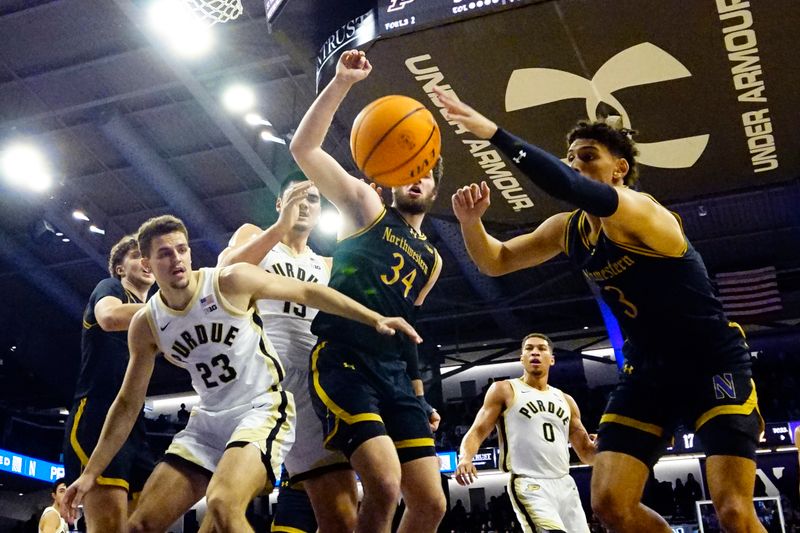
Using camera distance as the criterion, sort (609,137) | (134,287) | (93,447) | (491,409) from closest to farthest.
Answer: (609,137)
(93,447)
(134,287)
(491,409)

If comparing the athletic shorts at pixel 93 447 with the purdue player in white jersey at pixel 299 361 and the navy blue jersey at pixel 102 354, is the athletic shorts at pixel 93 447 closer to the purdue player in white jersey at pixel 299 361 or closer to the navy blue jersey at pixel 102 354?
the navy blue jersey at pixel 102 354

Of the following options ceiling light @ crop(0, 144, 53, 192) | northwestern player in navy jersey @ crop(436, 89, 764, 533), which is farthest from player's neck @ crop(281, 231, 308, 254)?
ceiling light @ crop(0, 144, 53, 192)

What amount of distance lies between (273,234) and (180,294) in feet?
2.05

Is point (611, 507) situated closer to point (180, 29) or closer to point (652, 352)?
point (652, 352)

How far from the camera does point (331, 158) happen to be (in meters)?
4.17

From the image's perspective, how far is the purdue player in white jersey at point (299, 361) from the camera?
14.1 ft

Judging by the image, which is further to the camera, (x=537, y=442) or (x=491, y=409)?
(x=491, y=409)

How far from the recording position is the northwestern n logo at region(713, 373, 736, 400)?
12.8 feet

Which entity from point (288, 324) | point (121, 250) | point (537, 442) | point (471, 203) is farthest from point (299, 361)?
point (537, 442)

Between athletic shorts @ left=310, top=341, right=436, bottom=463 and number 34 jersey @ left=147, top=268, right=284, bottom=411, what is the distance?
283 mm

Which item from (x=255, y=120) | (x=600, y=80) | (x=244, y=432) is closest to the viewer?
(x=244, y=432)

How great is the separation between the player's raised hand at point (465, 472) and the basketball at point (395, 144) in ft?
8.45

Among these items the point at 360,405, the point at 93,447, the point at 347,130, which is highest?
the point at 347,130

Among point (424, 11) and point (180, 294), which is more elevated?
point (424, 11)
